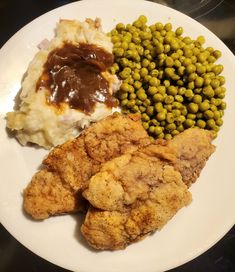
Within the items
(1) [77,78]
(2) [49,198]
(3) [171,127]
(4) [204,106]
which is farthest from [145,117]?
(2) [49,198]

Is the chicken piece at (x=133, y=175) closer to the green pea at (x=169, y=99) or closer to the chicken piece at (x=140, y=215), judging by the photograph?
the chicken piece at (x=140, y=215)

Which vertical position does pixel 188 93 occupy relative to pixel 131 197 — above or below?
above

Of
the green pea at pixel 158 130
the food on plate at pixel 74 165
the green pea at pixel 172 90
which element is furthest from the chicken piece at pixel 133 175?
the green pea at pixel 172 90

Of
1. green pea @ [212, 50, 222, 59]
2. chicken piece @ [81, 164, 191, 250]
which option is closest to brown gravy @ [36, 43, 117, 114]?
chicken piece @ [81, 164, 191, 250]

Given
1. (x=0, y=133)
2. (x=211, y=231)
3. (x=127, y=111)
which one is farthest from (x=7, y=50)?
(x=211, y=231)

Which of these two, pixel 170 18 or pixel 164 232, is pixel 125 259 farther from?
pixel 170 18

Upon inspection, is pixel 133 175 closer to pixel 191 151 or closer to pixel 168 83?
pixel 191 151
